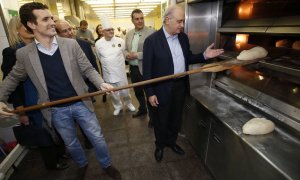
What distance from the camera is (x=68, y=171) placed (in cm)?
222

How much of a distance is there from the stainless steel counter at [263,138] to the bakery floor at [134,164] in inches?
30.5

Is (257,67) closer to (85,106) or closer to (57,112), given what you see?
(85,106)

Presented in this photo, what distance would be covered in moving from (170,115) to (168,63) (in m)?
0.64

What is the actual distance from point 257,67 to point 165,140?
130 cm

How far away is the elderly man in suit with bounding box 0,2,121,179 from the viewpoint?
1.49 meters

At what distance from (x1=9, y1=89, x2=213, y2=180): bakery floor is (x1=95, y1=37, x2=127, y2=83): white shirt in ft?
3.14

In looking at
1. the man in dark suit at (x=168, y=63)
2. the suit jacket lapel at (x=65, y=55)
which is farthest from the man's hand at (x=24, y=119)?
the man in dark suit at (x=168, y=63)

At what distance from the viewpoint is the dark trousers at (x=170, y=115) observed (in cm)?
203

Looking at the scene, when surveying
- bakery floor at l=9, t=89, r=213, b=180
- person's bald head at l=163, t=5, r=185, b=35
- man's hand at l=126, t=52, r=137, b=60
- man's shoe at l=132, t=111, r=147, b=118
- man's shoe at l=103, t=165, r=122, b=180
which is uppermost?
person's bald head at l=163, t=5, r=185, b=35

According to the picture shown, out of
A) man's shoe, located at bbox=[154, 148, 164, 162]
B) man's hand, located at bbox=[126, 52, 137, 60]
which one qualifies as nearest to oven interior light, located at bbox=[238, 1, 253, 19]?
man's hand, located at bbox=[126, 52, 137, 60]

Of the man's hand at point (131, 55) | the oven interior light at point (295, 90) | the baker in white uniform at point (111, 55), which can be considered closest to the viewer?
the oven interior light at point (295, 90)

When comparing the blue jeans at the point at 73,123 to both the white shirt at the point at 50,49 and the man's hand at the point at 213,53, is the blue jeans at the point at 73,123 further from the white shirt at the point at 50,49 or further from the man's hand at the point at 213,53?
the man's hand at the point at 213,53

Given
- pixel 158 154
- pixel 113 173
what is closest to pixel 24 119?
pixel 113 173

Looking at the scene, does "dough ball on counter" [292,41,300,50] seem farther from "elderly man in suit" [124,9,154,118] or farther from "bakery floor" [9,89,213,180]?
"elderly man in suit" [124,9,154,118]
